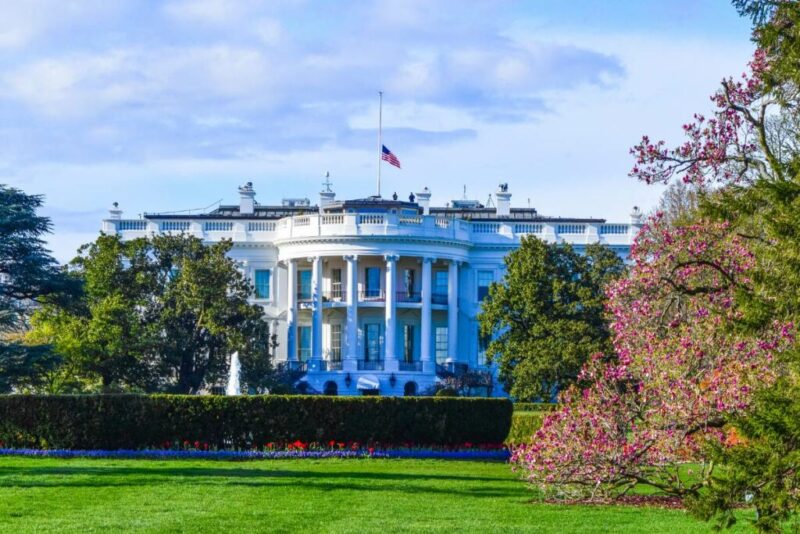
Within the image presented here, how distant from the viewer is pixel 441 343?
226ft

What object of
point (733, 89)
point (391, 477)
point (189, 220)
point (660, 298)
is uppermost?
point (189, 220)

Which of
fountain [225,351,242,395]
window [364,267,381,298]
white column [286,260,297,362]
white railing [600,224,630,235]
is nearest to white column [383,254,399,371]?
window [364,267,381,298]

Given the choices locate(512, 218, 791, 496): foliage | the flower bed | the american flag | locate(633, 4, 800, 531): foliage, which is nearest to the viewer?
locate(633, 4, 800, 531): foliage

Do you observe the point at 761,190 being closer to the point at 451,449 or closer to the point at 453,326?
the point at 451,449

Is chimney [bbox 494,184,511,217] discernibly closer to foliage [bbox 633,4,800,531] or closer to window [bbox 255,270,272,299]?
window [bbox 255,270,272,299]

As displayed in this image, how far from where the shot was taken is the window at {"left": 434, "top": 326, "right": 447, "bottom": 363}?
68.2 metres

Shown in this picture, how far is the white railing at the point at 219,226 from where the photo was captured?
7012cm

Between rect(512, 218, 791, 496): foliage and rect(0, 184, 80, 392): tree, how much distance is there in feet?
50.0

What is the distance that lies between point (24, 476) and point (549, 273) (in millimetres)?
35396

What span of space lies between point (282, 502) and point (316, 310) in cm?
4595

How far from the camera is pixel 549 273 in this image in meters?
56.7

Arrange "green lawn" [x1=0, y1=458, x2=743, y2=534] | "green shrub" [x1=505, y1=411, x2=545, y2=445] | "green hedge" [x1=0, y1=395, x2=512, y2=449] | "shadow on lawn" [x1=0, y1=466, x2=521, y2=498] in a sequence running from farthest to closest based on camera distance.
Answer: "green shrub" [x1=505, y1=411, x2=545, y2=445] → "green hedge" [x1=0, y1=395, x2=512, y2=449] → "shadow on lawn" [x1=0, y1=466, x2=521, y2=498] → "green lawn" [x1=0, y1=458, x2=743, y2=534]

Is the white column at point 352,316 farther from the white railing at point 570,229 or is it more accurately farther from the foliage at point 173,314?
the white railing at point 570,229

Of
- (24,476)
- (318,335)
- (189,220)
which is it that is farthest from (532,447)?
(189,220)
